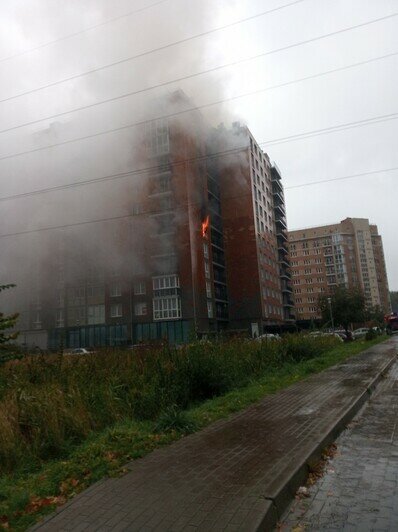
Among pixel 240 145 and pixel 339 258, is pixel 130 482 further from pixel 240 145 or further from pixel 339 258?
pixel 339 258

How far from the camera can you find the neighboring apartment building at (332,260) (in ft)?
273

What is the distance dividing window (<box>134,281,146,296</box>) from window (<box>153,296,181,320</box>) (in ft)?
4.66

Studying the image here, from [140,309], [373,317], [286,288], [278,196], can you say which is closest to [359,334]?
[373,317]

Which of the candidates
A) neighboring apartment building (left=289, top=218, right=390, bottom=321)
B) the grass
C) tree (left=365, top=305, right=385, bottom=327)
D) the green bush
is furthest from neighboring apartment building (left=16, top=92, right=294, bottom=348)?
neighboring apartment building (left=289, top=218, right=390, bottom=321)

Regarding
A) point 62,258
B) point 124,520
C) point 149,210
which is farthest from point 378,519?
point 62,258

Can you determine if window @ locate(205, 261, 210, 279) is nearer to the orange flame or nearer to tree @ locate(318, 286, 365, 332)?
the orange flame

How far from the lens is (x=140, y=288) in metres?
36.8

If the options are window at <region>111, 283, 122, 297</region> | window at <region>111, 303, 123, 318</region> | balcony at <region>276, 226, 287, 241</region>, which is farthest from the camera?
balcony at <region>276, 226, 287, 241</region>

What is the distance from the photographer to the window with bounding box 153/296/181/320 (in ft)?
118

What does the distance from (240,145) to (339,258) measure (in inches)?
2297

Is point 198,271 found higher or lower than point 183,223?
lower

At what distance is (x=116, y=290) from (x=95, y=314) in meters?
3.45

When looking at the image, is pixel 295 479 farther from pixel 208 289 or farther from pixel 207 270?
pixel 207 270

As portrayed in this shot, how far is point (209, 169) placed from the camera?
139ft
